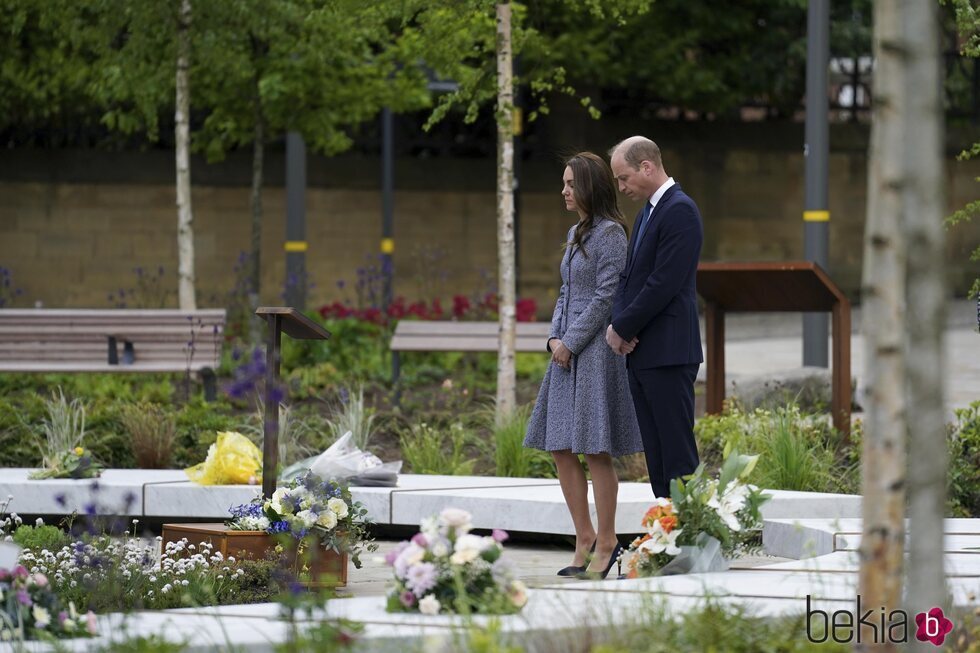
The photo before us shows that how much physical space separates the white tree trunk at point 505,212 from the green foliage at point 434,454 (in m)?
0.44

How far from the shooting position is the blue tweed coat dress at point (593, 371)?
612 centimetres

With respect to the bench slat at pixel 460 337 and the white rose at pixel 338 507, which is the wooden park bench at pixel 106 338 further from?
the white rose at pixel 338 507

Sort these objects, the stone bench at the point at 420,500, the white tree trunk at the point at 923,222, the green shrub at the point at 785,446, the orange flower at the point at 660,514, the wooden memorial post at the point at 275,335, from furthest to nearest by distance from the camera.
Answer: the green shrub at the point at 785,446 < the stone bench at the point at 420,500 < the wooden memorial post at the point at 275,335 < the orange flower at the point at 660,514 < the white tree trunk at the point at 923,222

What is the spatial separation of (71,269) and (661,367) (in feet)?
53.9

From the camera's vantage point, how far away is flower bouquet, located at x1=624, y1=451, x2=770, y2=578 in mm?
5477

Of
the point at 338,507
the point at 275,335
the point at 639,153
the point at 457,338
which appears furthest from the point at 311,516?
the point at 457,338

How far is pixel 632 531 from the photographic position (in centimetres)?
718

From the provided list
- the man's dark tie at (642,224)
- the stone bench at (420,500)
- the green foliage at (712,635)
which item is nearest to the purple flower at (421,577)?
the green foliage at (712,635)

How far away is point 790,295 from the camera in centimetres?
902

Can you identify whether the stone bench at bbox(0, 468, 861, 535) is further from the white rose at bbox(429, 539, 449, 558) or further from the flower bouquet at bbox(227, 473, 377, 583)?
the white rose at bbox(429, 539, 449, 558)

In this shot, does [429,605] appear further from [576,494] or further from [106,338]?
[106,338]

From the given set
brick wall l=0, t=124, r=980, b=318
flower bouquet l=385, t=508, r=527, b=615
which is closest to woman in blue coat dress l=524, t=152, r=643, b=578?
flower bouquet l=385, t=508, r=527, b=615

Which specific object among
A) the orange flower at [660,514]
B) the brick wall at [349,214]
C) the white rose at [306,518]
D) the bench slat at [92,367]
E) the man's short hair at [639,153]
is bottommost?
the white rose at [306,518]

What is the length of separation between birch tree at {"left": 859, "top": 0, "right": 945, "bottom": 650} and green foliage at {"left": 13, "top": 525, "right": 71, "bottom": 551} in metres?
4.01
